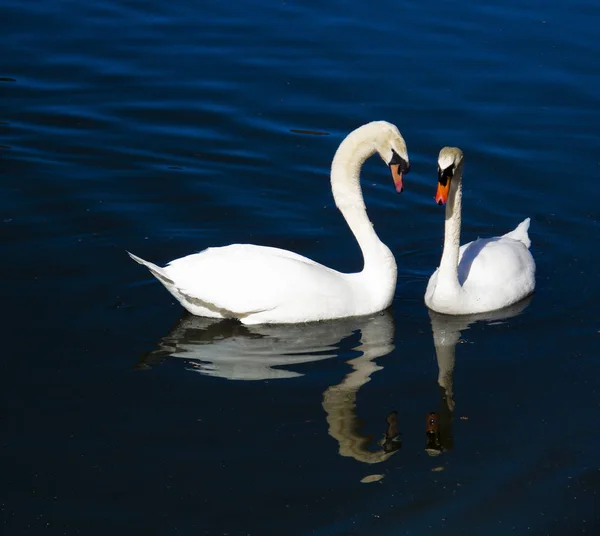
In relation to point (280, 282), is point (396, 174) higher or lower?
higher

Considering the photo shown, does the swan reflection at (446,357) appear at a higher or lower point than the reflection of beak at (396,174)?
lower

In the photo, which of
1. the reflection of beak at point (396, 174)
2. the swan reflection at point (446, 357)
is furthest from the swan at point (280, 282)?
the swan reflection at point (446, 357)

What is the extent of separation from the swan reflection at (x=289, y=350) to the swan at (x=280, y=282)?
104mm

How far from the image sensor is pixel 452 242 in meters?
9.87

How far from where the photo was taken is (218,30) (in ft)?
55.3

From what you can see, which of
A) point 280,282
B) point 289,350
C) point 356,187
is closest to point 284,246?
point 356,187

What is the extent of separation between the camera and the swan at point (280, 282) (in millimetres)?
9531

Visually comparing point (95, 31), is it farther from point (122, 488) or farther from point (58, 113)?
point (122, 488)

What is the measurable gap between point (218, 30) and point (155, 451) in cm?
1025

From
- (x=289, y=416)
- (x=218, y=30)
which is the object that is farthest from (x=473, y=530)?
(x=218, y=30)

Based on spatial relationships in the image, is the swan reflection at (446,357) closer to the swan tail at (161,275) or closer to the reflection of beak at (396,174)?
the reflection of beak at (396,174)

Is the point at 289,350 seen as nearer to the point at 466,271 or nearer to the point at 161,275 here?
the point at 161,275

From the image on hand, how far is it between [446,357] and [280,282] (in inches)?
59.2

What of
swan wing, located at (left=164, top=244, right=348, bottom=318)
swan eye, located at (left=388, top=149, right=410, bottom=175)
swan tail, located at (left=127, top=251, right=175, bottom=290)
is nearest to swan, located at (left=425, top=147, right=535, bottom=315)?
swan eye, located at (left=388, top=149, right=410, bottom=175)
